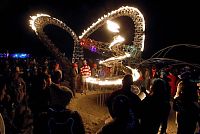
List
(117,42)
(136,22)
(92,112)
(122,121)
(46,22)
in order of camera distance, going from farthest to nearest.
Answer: (46,22)
(136,22)
(117,42)
(92,112)
(122,121)

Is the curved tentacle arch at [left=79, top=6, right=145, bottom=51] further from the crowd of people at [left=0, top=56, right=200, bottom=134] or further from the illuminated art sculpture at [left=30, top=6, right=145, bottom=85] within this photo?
the crowd of people at [left=0, top=56, right=200, bottom=134]

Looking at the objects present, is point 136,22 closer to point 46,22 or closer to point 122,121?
point 46,22

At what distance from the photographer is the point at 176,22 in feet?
223

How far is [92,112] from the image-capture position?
13227 mm

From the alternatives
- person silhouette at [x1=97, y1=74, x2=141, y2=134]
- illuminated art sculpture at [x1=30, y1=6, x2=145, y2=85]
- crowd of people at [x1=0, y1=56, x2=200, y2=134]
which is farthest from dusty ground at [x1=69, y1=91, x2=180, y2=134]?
person silhouette at [x1=97, y1=74, x2=141, y2=134]

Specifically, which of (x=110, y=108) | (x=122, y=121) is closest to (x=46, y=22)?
(x=110, y=108)

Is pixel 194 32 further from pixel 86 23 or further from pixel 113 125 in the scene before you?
pixel 113 125

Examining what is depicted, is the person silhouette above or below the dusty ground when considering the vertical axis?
above

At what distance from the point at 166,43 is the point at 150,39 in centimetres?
338

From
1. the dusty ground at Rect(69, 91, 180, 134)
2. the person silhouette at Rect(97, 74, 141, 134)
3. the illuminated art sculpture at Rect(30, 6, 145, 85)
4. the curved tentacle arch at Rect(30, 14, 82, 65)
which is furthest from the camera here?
the curved tentacle arch at Rect(30, 14, 82, 65)

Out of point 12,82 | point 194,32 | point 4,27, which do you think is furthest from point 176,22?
point 12,82

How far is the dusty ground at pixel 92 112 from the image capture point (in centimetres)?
1085

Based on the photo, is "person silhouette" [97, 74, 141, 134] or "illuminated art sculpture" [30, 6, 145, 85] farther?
"illuminated art sculpture" [30, 6, 145, 85]

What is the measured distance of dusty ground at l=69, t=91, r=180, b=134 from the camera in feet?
35.6
